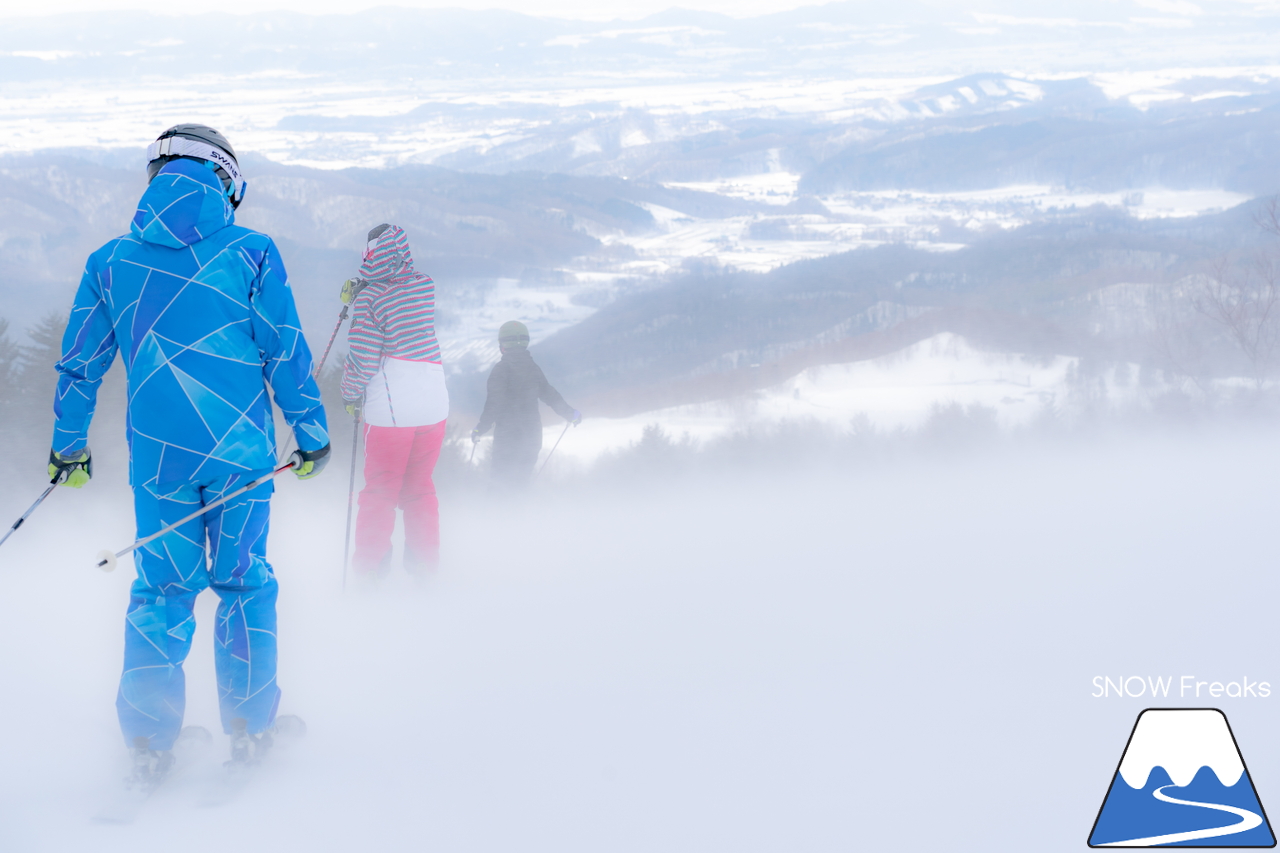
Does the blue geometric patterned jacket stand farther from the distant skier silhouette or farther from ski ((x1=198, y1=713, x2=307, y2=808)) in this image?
the distant skier silhouette

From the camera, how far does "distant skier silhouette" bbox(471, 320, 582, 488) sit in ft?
15.9

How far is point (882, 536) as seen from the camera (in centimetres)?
471

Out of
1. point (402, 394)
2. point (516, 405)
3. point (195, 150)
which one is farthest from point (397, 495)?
point (195, 150)

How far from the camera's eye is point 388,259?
11.4 feet

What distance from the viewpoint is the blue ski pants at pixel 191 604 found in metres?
2.23

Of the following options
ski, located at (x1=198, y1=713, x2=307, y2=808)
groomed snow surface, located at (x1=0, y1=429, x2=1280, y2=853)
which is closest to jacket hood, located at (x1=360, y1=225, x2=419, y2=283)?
groomed snow surface, located at (x1=0, y1=429, x2=1280, y2=853)

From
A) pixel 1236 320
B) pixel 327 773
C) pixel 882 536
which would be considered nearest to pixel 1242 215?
pixel 1236 320

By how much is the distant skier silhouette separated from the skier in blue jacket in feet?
7.93

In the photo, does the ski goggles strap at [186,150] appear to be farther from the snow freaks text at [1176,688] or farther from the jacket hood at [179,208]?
the snow freaks text at [1176,688]

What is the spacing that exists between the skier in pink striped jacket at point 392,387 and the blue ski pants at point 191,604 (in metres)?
1.27

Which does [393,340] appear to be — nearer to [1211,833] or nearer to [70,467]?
[70,467]

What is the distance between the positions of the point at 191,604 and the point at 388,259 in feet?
5.25

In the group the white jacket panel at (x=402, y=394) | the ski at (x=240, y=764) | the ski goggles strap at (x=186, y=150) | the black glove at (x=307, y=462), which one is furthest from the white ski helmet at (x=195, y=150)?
the ski at (x=240, y=764)

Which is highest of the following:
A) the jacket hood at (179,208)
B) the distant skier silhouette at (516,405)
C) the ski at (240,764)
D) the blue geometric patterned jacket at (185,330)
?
the jacket hood at (179,208)
